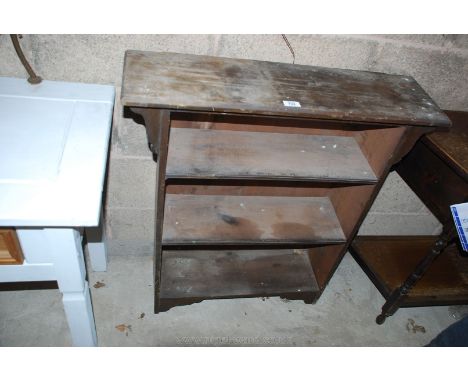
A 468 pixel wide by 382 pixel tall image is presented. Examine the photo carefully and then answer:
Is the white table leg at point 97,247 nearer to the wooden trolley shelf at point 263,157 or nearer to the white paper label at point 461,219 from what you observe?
the wooden trolley shelf at point 263,157

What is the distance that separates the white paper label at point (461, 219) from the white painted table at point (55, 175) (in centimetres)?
128

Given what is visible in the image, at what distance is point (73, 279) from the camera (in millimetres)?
1148

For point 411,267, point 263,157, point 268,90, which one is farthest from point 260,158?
point 411,267

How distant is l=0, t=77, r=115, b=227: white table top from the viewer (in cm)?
91

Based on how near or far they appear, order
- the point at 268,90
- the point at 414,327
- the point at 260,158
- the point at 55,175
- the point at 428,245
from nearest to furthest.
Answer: the point at 55,175 → the point at 268,90 → the point at 260,158 → the point at 414,327 → the point at 428,245

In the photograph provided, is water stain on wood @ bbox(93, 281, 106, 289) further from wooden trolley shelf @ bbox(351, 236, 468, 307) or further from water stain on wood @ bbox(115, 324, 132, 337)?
wooden trolley shelf @ bbox(351, 236, 468, 307)

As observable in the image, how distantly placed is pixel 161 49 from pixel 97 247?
3.34 feet

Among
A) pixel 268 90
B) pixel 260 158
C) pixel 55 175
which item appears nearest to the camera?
pixel 55 175

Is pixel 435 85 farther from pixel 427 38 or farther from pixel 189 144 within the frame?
pixel 189 144

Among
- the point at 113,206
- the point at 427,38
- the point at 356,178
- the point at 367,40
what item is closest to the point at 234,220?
the point at 356,178

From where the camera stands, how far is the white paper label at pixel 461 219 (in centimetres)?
133

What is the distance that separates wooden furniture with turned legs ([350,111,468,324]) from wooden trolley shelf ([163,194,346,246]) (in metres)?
0.40

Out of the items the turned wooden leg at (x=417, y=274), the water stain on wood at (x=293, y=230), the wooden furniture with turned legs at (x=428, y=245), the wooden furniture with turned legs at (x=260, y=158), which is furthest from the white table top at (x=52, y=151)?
the turned wooden leg at (x=417, y=274)

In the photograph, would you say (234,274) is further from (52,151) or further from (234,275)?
(52,151)
